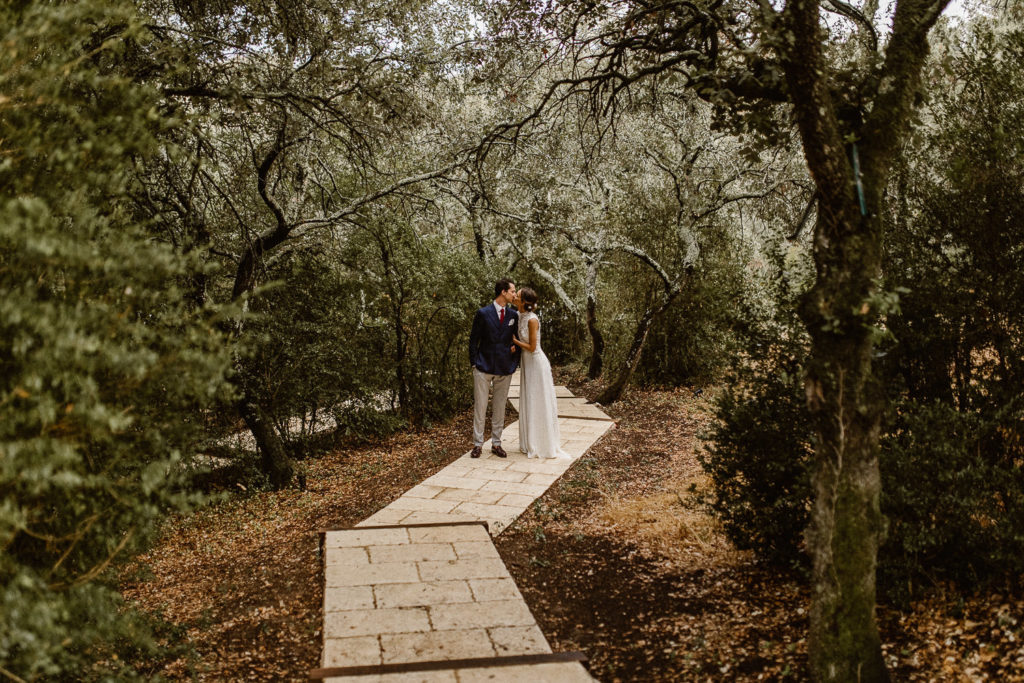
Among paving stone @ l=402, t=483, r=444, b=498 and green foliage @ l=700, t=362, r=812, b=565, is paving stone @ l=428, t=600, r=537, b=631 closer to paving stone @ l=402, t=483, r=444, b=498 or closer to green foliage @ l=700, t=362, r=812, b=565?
green foliage @ l=700, t=362, r=812, b=565

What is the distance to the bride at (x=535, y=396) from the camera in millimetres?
8227

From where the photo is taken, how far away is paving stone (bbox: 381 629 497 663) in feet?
13.3

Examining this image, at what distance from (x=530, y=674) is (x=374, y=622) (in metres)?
1.11

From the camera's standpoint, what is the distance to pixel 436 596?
15.8 feet

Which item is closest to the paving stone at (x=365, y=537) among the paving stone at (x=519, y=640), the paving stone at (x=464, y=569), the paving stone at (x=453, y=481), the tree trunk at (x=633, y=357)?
the paving stone at (x=464, y=569)

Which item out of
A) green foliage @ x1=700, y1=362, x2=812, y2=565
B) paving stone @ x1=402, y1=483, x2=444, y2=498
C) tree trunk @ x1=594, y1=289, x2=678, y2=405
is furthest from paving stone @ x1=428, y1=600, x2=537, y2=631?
tree trunk @ x1=594, y1=289, x2=678, y2=405

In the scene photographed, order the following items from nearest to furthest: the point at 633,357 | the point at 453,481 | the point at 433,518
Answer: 1. the point at 433,518
2. the point at 453,481
3. the point at 633,357

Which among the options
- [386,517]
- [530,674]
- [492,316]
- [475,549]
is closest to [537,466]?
[492,316]

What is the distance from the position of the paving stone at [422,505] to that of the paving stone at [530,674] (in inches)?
112

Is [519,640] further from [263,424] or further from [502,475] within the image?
[263,424]

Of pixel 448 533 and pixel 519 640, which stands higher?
pixel 448 533

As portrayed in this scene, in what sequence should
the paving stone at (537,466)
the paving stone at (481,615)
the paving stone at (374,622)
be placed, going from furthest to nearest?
the paving stone at (537,466)
the paving stone at (481,615)
the paving stone at (374,622)

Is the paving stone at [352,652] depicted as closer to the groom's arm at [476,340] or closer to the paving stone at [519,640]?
the paving stone at [519,640]

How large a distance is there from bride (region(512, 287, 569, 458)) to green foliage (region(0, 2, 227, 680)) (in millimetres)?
5214
